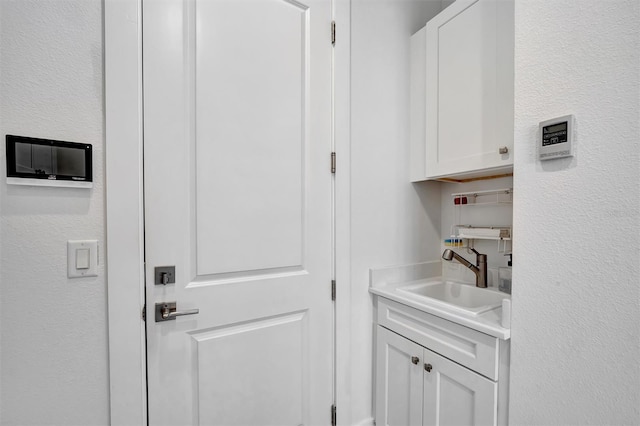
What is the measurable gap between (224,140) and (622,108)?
1.28 meters

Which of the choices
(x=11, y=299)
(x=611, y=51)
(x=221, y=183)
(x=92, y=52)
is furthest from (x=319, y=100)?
(x=11, y=299)

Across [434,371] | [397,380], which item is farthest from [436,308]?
[397,380]

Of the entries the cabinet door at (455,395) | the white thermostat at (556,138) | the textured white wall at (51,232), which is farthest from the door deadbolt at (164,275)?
the white thermostat at (556,138)

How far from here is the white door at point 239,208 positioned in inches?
43.8

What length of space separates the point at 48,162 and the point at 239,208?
0.62 m

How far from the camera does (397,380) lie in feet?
4.77

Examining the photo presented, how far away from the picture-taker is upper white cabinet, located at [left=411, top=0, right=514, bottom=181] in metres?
1.29

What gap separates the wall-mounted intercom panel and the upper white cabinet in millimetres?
1529

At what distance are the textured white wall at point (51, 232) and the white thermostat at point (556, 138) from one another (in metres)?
1.46

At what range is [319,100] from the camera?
1.45m

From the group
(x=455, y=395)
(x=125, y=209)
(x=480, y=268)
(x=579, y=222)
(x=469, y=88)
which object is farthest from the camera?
(x=480, y=268)

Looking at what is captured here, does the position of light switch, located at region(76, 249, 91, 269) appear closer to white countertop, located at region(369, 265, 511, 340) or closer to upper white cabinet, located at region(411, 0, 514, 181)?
white countertop, located at region(369, 265, 511, 340)

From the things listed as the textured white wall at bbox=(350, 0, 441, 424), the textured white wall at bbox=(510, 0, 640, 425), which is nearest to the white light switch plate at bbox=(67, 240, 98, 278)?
the textured white wall at bbox=(350, 0, 441, 424)

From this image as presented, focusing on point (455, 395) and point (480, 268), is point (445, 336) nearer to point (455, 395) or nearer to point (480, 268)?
point (455, 395)
